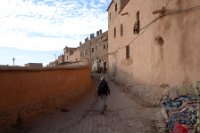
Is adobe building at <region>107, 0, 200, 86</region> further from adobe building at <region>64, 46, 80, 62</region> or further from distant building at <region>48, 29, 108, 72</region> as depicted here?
adobe building at <region>64, 46, 80, 62</region>

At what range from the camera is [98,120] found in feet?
44.2

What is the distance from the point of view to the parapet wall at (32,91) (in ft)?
36.9

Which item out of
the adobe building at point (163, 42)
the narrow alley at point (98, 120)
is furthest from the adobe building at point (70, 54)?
the narrow alley at point (98, 120)

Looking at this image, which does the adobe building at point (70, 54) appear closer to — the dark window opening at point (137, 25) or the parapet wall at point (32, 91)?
the dark window opening at point (137, 25)

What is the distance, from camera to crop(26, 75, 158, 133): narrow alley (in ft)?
38.5

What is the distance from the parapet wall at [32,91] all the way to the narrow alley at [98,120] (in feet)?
1.84

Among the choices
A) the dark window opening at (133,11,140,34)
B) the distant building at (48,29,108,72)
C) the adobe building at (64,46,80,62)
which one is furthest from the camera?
the adobe building at (64,46,80,62)

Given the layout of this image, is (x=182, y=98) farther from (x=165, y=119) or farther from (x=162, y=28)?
(x=162, y=28)

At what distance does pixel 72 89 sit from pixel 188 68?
7758 millimetres

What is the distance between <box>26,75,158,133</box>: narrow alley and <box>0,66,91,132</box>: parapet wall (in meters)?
0.56

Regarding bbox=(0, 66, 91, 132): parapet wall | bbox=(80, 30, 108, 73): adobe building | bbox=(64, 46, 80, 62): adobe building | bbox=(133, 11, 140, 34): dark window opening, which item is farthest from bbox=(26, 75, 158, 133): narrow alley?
bbox=(64, 46, 80, 62): adobe building

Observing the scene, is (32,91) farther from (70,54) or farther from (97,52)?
(70,54)

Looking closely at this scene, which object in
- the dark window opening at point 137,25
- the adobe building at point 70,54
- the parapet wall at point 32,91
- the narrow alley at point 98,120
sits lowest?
the narrow alley at point 98,120

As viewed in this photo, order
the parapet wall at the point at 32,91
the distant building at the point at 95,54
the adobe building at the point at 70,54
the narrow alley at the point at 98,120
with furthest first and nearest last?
the adobe building at the point at 70,54
the distant building at the point at 95,54
the narrow alley at the point at 98,120
the parapet wall at the point at 32,91
